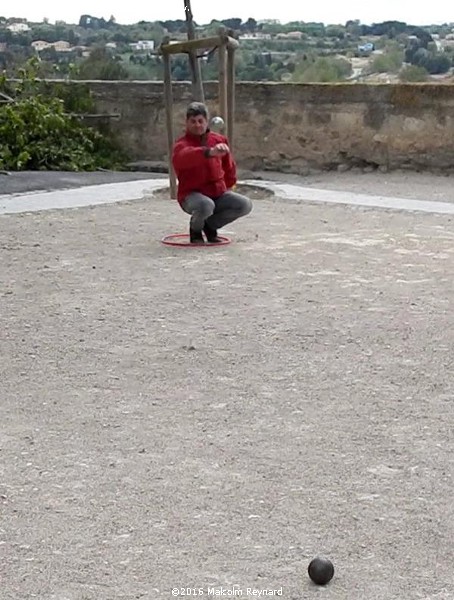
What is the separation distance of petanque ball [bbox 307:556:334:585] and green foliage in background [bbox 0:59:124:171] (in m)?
11.6

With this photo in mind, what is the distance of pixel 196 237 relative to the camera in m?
9.16

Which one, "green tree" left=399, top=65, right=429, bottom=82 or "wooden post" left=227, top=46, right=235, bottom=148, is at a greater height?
"wooden post" left=227, top=46, right=235, bottom=148

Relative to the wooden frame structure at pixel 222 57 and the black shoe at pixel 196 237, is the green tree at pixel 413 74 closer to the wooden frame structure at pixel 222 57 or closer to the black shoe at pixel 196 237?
the wooden frame structure at pixel 222 57

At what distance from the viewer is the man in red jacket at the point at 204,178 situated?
904 centimetres

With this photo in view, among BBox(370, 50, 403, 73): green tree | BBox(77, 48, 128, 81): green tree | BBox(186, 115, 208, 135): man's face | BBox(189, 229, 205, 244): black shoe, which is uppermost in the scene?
BBox(186, 115, 208, 135): man's face

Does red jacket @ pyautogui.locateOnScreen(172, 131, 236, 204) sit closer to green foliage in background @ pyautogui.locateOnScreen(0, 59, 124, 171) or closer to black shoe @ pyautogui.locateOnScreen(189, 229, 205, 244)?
black shoe @ pyautogui.locateOnScreen(189, 229, 205, 244)

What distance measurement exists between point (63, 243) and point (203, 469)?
526cm

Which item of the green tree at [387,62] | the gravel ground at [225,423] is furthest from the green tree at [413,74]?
the gravel ground at [225,423]

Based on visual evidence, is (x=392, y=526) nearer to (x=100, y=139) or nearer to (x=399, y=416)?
(x=399, y=416)

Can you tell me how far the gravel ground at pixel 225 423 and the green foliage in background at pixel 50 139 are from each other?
6182 millimetres

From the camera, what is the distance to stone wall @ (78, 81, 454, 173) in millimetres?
13570

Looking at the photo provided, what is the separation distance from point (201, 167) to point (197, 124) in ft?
1.09

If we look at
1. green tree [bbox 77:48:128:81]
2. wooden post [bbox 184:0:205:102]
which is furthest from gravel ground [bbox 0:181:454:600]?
green tree [bbox 77:48:128:81]

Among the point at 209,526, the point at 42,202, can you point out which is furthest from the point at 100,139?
the point at 209,526
